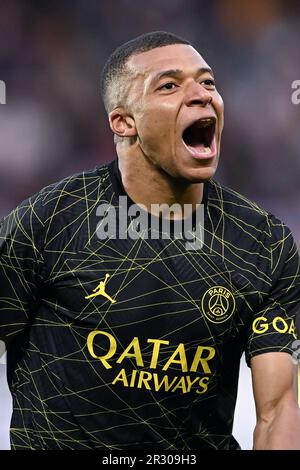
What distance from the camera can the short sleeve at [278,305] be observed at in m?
2.97

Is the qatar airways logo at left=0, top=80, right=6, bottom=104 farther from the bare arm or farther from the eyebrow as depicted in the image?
the bare arm

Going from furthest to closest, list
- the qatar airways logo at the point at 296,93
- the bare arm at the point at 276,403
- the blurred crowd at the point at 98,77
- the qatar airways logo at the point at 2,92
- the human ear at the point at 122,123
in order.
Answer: the qatar airways logo at the point at 296,93
the blurred crowd at the point at 98,77
the qatar airways logo at the point at 2,92
the human ear at the point at 122,123
the bare arm at the point at 276,403

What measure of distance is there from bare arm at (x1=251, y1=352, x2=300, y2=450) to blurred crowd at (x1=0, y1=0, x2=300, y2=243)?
4.49 m

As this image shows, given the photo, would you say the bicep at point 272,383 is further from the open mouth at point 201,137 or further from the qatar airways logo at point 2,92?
the qatar airways logo at point 2,92

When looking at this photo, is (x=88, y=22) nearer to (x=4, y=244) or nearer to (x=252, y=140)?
(x=252, y=140)

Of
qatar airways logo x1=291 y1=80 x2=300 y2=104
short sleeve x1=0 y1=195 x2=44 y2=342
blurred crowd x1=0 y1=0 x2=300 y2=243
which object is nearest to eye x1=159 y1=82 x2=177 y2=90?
short sleeve x1=0 y1=195 x2=44 y2=342

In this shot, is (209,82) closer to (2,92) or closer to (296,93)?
(2,92)

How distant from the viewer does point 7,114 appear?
7211 millimetres

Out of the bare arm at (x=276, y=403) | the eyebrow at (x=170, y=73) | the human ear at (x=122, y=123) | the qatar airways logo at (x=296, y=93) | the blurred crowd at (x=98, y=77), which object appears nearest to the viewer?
the bare arm at (x=276, y=403)

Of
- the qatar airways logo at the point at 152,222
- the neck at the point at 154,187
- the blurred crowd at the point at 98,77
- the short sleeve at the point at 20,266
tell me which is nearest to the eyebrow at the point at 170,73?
the neck at the point at 154,187

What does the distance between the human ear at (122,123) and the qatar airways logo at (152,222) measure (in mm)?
229

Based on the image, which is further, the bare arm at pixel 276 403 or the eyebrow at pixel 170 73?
the eyebrow at pixel 170 73
